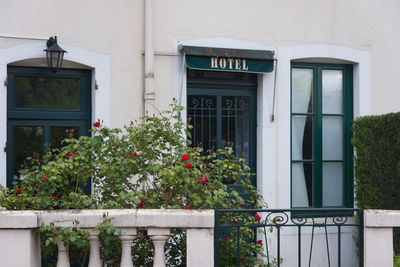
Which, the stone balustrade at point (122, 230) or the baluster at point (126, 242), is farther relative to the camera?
the baluster at point (126, 242)

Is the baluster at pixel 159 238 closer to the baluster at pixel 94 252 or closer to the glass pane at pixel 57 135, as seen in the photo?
the baluster at pixel 94 252

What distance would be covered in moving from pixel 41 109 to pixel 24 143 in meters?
0.45

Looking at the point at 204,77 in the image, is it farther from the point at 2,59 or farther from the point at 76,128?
the point at 2,59

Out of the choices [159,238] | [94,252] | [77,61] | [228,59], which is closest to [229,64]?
[228,59]

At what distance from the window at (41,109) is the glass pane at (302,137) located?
2.82 meters

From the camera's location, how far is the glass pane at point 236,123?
656 cm

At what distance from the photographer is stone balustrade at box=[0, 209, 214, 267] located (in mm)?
3209

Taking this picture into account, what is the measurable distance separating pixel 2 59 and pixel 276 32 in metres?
3.47

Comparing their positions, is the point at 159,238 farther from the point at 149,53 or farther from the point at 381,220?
the point at 149,53

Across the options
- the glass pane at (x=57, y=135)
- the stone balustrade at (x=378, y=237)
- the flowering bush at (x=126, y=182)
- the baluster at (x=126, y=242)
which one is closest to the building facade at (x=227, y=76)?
the glass pane at (x=57, y=135)

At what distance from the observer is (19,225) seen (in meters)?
3.20

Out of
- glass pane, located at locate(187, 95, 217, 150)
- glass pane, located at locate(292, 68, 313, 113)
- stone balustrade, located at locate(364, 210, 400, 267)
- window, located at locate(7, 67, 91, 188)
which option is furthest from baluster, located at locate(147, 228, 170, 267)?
glass pane, located at locate(292, 68, 313, 113)

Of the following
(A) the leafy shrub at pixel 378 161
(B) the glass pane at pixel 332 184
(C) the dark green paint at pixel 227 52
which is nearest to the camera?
(C) the dark green paint at pixel 227 52

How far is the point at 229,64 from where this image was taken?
20.4 feet
